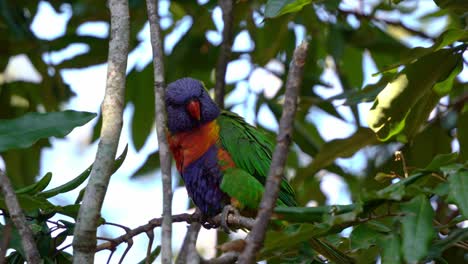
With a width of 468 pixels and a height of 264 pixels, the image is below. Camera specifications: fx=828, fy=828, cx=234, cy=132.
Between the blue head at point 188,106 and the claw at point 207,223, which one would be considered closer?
the claw at point 207,223

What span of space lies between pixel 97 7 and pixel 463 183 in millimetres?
2261

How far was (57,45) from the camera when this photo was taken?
3564 millimetres

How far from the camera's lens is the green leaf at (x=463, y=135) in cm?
258

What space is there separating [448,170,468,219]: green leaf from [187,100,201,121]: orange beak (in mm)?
1512

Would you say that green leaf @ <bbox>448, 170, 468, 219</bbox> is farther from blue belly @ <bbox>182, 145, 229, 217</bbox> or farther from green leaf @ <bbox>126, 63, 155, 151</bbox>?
green leaf @ <bbox>126, 63, 155, 151</bbox>

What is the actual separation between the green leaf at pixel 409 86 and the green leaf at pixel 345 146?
Answer: 472 millimetres

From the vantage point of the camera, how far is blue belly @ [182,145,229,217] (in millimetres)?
2947

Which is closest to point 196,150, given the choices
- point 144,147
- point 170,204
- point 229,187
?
point 229,187

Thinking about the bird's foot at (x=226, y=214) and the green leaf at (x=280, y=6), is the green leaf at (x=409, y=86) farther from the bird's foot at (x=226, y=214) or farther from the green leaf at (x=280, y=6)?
the bird's foot at (x=226, y=214)

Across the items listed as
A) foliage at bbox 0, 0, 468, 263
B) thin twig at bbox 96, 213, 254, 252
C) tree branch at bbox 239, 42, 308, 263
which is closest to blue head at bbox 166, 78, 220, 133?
foliage at bbox 0, 0, 468, 263

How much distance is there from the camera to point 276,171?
4.84ft

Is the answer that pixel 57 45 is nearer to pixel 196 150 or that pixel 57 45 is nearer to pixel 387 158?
pixel 196 150


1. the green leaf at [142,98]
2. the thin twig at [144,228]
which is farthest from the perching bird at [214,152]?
the thin twig at [144,228]

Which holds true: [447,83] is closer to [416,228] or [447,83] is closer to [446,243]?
[446,243]
